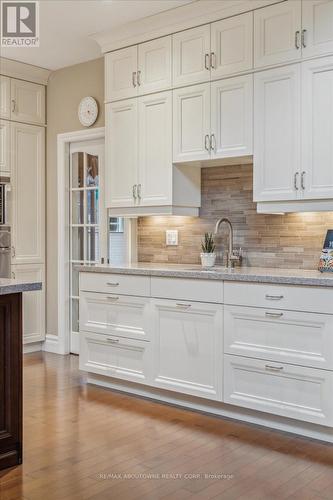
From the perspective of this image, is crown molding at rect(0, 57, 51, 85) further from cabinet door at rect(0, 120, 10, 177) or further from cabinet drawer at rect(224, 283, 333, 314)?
cabinet drawer at rect(224, 283, 333, 314)

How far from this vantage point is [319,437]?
126 inches

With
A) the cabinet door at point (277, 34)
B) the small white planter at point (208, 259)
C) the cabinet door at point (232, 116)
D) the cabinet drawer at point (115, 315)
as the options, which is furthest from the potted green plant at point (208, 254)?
the cabinet door at point (277, 34)

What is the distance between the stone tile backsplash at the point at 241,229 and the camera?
3.84 meters

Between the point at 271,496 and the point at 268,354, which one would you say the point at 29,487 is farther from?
the point at 268,354

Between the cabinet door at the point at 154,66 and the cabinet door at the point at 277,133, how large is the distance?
2.72 ft

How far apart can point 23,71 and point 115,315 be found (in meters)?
2.78

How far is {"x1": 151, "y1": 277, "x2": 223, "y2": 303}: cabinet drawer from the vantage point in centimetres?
356

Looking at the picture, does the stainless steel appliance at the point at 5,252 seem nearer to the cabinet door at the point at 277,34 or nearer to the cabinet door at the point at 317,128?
the cabinet door at the point at 277,34

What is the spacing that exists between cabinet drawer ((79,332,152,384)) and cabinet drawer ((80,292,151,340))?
0.18 feet

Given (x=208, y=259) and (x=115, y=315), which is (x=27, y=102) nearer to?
(x=115, y=315)

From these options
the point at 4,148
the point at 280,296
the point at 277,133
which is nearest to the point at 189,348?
the point at 280,296

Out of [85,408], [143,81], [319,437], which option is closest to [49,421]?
[85,408]

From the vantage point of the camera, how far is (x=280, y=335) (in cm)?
328

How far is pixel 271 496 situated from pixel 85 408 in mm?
1644
